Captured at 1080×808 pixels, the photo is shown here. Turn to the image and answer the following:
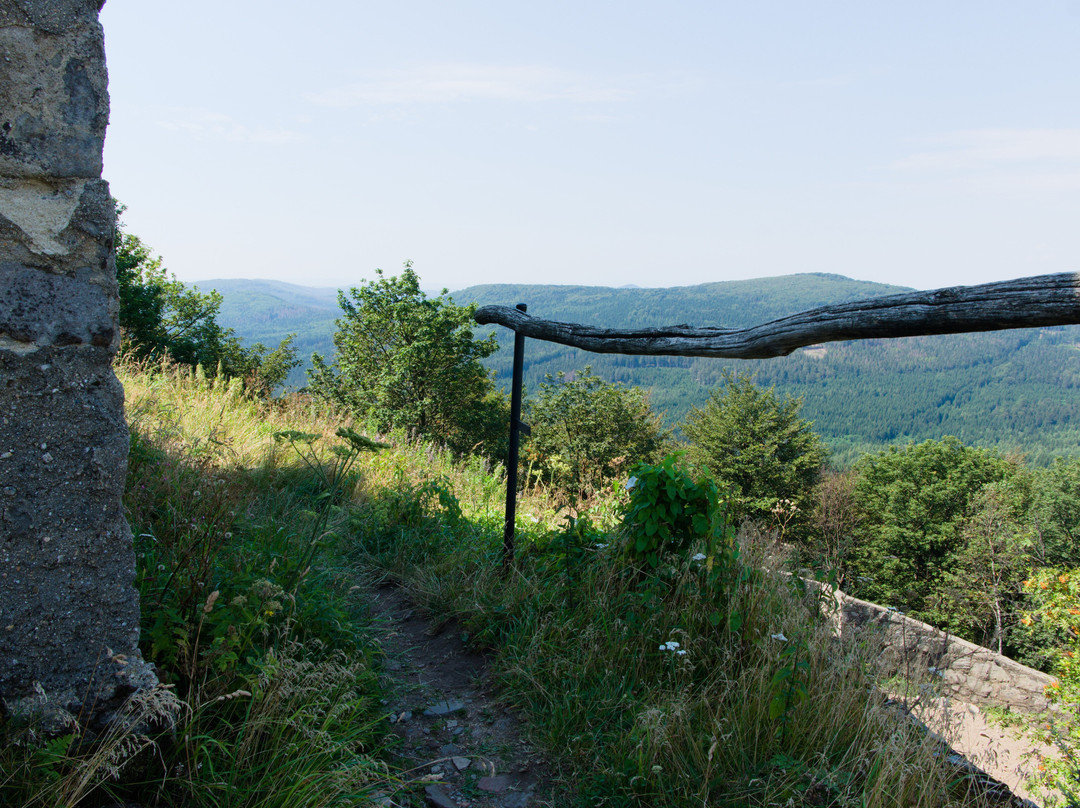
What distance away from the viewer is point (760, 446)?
3659 centimetres

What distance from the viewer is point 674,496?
10.0ft

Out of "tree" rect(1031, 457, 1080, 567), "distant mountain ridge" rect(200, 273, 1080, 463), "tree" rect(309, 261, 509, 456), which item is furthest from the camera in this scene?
"distant mountain ridge" rect(200, 273, 1080, 463)

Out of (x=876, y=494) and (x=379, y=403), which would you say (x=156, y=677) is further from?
(x=876, y=494)

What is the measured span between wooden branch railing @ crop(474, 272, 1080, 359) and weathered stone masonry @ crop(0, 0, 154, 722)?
2081 mm

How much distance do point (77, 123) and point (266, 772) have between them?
1961 mm

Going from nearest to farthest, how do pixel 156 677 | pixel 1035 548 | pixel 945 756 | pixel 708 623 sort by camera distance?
pixel 156 677 < pixel 945 756 < pixel 708 623 < pixel 1035 548

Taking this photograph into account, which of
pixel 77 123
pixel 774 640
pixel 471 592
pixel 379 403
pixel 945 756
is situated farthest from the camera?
pixel 379 403

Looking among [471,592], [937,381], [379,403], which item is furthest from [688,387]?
[471,592]

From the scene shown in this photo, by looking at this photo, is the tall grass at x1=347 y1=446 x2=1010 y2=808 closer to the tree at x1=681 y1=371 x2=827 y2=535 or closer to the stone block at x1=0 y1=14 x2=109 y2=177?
the stone block at x1=0 y1=14 x2=109 y2=177

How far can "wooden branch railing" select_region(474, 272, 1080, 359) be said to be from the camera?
1.46 metres

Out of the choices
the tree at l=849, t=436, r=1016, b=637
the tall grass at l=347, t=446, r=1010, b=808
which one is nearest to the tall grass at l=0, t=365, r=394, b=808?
the tall grass at l=347, t=446, r=1010, b=808

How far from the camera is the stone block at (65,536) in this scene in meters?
1.67

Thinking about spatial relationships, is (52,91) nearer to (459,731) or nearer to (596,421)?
(459,731)

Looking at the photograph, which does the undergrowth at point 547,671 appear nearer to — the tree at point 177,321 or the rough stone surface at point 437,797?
→ the rough stone surface at point 437,797
